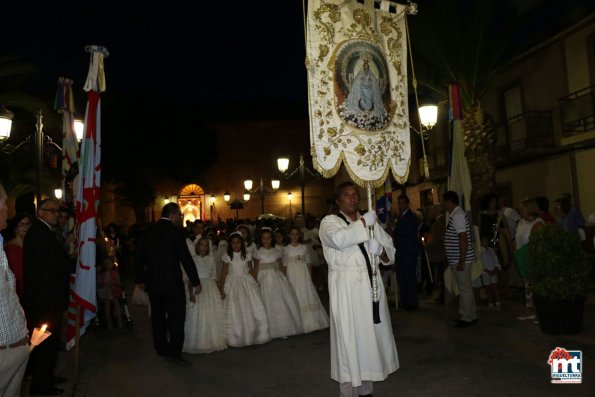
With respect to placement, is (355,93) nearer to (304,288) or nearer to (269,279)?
(269,279)

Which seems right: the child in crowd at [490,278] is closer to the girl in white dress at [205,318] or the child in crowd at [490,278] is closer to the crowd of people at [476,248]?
the crowd of people at [476,248]

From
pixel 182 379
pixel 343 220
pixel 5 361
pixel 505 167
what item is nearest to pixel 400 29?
pixel 343 220

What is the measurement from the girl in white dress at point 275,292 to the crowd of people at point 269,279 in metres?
0.02

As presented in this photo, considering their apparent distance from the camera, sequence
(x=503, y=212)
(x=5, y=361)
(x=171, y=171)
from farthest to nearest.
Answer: (x=171, y=171), (x=503, y=212), (x=5, y=361)

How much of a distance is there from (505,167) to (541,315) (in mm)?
15813

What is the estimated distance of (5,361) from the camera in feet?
9.94

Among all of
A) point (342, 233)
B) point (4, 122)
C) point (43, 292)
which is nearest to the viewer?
point (342, 233)

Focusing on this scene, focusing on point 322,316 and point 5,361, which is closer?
point 5,361

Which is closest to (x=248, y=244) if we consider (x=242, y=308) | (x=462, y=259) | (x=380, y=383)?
(x=242, y=308)

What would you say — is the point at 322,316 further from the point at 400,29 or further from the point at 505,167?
the point at 505,167

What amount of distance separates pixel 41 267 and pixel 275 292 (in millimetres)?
3995

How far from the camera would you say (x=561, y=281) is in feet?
25.2

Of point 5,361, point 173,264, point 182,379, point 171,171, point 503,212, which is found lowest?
point 182,379

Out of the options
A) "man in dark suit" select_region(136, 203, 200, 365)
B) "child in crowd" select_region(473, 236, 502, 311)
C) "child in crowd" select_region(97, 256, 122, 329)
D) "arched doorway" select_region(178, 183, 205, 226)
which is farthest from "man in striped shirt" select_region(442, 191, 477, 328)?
"arched doorway" select_region(178, 183, 205, 226)
